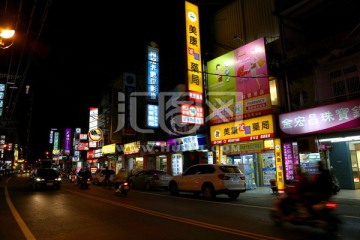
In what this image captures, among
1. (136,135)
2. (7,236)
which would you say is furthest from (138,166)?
(7,236)

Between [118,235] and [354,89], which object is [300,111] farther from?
[118,235]

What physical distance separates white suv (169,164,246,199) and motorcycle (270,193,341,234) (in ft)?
19.7

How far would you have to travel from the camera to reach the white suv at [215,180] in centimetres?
1389

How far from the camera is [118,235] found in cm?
686

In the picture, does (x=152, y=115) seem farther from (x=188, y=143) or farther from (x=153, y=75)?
(x=188, y=143)

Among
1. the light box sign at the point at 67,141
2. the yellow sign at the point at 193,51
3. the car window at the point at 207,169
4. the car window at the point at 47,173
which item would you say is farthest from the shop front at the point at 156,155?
the light box sign at the point at 67,141

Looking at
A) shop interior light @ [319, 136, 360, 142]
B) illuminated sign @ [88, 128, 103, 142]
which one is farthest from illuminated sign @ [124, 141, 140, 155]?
shop interior light @ [319, 136, 360, 142]

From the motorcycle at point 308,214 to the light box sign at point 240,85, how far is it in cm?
1067

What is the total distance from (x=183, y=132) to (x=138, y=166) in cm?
1040

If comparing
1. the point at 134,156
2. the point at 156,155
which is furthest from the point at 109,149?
the point at 156,155

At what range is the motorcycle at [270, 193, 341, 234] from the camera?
677cm

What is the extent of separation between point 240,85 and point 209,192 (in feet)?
27.5

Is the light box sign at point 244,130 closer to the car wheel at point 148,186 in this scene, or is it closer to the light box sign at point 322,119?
the light box sign at point 322,119

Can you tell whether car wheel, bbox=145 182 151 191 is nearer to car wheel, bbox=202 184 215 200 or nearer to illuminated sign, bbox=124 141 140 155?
car wheel, bbox=202 184 215 200
